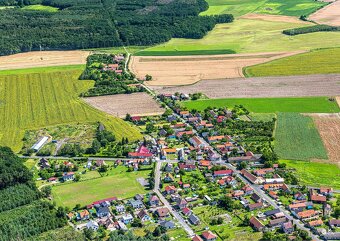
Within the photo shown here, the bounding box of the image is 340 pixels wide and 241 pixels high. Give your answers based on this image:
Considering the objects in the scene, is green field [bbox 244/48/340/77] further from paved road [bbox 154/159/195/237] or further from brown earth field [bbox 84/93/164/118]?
paved road [bbox 154/159/195/237]

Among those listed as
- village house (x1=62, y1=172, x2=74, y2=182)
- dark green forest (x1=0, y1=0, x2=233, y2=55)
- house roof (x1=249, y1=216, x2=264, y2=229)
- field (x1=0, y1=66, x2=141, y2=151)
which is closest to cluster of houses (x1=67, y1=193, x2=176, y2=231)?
village house (x1=62, y1=172, x2=74, y2=182)

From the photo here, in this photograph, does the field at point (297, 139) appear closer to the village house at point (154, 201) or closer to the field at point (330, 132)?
the field at point (330, 132)

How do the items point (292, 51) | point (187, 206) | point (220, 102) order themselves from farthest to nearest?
point (292, 51), point (220, 102), point (187, 206)

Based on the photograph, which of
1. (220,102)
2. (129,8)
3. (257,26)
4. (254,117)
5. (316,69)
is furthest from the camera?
(129,8)

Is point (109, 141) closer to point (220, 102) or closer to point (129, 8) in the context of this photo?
point (220, 102)

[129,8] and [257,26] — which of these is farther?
[129,8]

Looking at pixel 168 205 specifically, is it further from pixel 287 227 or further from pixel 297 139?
pixel 297 139

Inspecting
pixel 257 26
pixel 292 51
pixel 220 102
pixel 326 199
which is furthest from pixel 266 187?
pixel 257 26

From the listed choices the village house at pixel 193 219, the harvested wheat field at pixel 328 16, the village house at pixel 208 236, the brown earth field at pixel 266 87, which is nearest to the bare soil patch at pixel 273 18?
the harvested wheat field at pixel 328 16

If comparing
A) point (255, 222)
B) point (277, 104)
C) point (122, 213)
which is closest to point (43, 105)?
point (277, 104)
